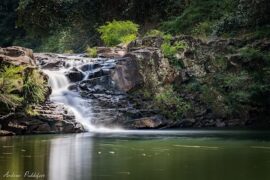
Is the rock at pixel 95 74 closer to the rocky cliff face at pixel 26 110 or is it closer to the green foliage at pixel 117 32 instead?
the rocky cliff face at pixel 26 110

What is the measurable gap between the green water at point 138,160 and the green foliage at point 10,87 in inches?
157

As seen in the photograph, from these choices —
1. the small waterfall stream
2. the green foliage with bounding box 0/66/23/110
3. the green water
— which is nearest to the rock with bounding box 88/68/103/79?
the small waterfall stream

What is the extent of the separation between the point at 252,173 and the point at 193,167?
1057 mm

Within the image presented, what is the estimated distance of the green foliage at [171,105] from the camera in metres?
21.3

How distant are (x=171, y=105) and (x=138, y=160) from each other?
475 inches

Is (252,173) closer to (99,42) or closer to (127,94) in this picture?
(127,94)

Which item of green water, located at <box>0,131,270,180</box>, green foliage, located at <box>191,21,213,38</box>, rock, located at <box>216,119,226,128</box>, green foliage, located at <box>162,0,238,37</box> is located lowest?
green water, located at <box>0,131,270,180</box>

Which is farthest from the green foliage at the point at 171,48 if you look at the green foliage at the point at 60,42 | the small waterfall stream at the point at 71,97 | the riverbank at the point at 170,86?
the green foliage at the point at 60,42

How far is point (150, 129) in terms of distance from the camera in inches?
780

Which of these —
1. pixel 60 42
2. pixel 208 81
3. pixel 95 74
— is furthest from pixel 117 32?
pixel 60 42

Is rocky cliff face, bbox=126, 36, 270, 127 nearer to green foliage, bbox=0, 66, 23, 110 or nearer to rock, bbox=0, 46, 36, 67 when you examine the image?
rock, bbox=0, 46, 36, 67

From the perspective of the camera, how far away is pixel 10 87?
1792cm

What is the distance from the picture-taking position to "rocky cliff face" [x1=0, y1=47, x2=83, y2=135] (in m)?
17.4

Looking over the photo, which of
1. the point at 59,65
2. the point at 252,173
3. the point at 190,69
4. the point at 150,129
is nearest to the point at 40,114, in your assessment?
the point at 150,129
